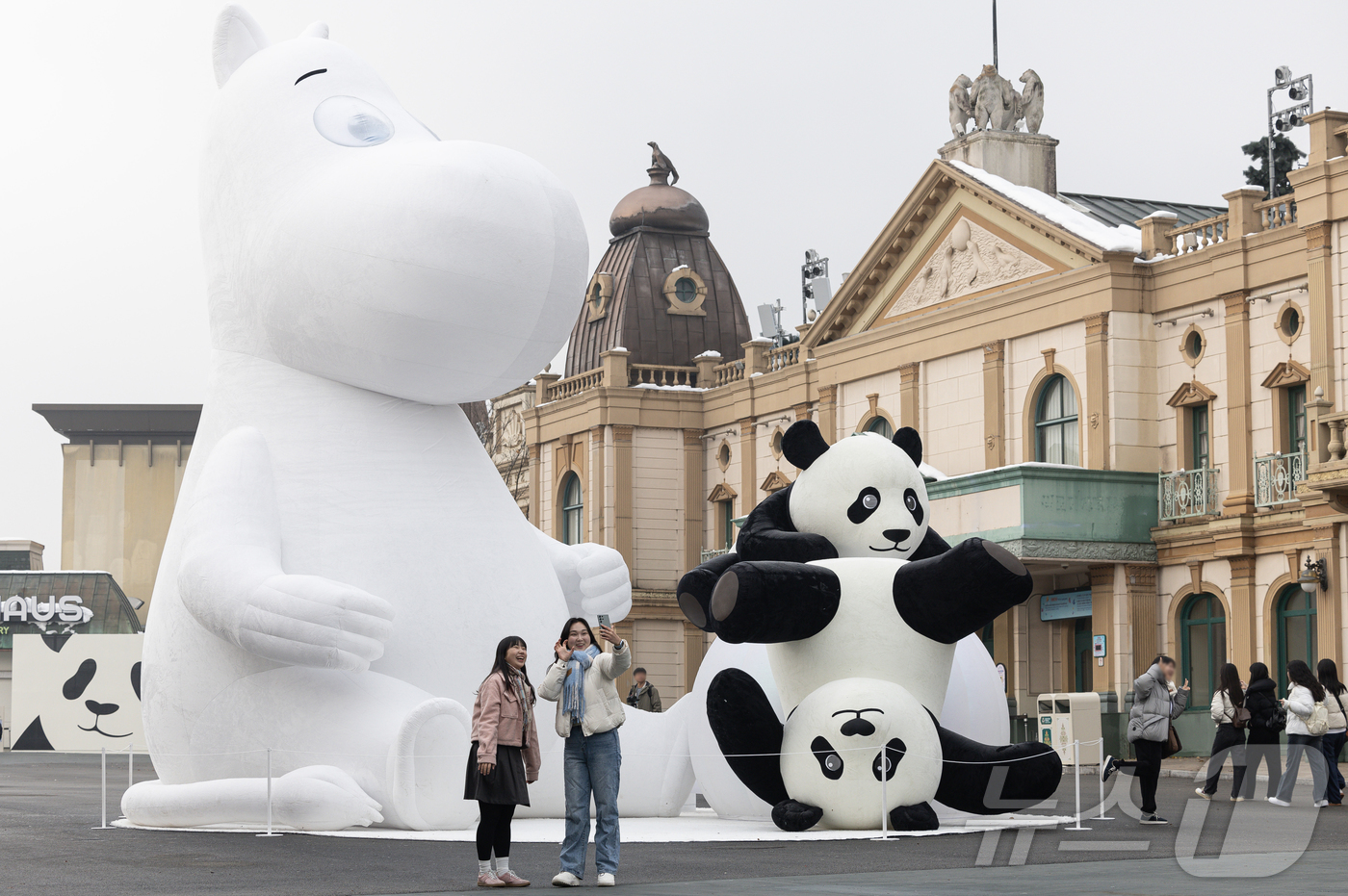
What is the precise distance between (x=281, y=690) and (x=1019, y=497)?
17.8 metres

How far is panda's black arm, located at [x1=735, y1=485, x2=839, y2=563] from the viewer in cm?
1120

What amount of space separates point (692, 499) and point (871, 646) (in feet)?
93.3

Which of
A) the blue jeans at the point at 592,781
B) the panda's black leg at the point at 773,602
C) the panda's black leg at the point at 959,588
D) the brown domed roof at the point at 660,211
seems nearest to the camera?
the blue jeans at the point at 592,781

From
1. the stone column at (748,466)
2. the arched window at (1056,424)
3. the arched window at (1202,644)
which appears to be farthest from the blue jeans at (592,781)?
the stone column at (748,466)

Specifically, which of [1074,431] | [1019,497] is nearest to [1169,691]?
[1019,497]

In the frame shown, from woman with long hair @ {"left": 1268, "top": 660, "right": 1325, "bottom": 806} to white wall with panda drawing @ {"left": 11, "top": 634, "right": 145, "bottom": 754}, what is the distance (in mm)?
29437

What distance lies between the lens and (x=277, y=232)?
10656 mm

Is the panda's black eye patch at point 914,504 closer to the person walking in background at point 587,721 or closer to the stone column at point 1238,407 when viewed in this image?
the person walking in background at point 587,721

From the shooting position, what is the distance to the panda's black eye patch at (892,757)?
1056 centimetres

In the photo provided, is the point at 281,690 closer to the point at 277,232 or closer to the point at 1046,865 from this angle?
the point at 277,232

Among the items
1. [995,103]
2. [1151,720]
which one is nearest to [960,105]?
[995,103]

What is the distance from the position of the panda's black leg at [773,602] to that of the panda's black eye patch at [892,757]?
77 cm

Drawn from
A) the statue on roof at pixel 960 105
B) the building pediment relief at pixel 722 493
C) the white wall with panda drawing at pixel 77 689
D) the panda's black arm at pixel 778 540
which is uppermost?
the statue on roof at pixel 960 105

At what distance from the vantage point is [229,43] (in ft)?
38.3
